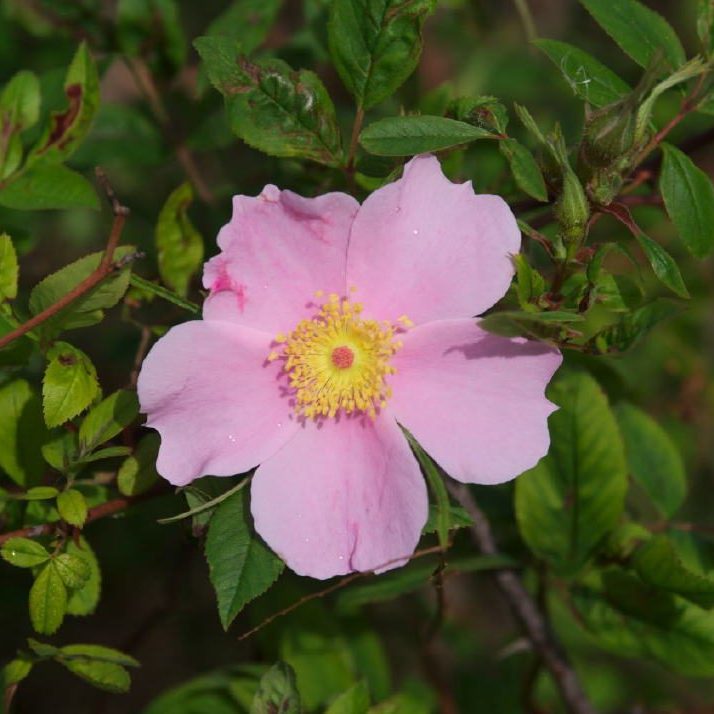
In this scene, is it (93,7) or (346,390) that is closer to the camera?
(346,390)

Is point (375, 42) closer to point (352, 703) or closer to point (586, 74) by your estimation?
point (586, 74)

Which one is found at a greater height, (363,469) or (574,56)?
(574,56)

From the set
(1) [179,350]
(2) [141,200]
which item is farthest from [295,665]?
(2) [141,200]

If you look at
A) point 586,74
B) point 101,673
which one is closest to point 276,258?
point 586,74

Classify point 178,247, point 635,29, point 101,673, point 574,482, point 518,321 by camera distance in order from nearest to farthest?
1. point 518,321
2. point 101,673
3. point 635,29
4. point 178,247
5. point 574,482

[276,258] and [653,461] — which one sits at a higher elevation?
[276,258]

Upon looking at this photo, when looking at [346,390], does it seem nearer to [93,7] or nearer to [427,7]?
[427,7]
